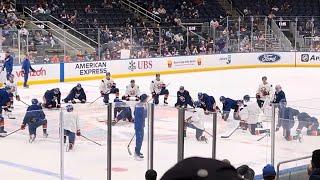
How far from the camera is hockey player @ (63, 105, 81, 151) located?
7.22 m

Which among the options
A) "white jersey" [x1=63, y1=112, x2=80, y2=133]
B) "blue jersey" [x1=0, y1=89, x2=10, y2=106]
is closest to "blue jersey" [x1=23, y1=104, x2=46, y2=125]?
"white jersey" [x1=63, y1=112, x2=80, y2=133]

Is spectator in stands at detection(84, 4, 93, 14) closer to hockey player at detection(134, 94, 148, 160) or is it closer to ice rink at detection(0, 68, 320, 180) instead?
ice rink at detection(0, 68, 320, 180)

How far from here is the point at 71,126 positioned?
755 cm

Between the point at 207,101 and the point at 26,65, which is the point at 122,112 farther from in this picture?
the point at 26,65

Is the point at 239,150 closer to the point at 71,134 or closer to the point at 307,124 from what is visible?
the point at 307,124

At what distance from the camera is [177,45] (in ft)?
86.6

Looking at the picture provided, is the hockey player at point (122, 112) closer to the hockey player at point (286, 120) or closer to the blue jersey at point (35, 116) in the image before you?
the blue jersey at point (35, 116)

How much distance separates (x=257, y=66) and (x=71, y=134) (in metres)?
22.1

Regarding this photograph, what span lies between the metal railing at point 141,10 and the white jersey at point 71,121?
75.1ft

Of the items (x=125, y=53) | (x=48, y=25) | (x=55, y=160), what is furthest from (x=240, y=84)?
(x=55, y=160)

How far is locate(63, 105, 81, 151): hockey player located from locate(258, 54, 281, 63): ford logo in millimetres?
21920

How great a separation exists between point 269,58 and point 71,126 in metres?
22.6

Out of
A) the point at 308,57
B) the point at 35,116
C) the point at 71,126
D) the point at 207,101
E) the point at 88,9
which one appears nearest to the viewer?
the point at 71,126

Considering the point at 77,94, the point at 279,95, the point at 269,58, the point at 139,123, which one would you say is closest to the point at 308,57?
the point at 269,58
